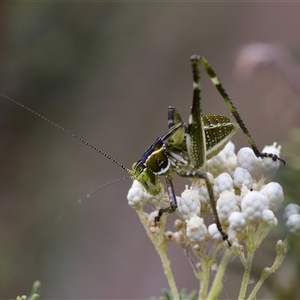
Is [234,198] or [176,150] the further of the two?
[176,150]

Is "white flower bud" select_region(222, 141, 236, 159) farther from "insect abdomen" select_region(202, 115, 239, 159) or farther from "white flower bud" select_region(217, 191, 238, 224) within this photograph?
"white flower bud" select_region(217, 191, 238, 224)

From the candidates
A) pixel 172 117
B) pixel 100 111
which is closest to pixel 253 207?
pixel 172 117

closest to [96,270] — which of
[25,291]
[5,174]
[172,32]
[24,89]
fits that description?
[25,291]

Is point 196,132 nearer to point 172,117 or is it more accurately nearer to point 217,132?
point 217,132

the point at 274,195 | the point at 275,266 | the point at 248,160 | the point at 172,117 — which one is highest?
the point at 172,117

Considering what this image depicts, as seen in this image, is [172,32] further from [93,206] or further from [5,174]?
[5,174]

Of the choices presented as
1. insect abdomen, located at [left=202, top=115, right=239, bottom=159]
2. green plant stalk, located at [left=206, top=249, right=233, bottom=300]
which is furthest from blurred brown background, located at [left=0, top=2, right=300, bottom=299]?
insect abdomen, located at [left=202, top=115, right=239, bottom=159]

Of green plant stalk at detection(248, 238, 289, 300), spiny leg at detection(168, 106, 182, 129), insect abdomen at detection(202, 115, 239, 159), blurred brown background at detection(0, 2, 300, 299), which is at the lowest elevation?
green plant stalk at detection(248, 238, 289, 300)
